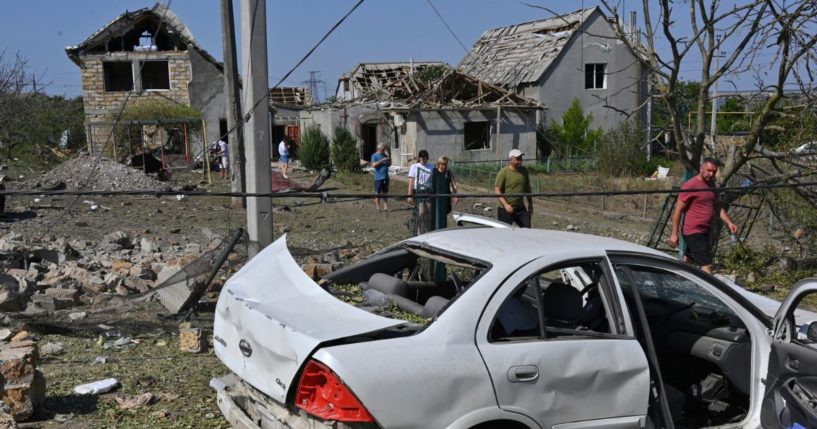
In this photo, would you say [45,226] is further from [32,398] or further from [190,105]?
[190,105]

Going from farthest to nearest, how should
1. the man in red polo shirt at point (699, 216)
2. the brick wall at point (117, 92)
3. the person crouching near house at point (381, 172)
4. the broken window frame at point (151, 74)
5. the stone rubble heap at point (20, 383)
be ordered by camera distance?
the broken window frame at point (151, 74)
the brick wall at point (117, 92)
the person crouching near house at point (381, 172)
the man in red polo shirt at point (699, 216)
the stone rubble heap at point (20, 383)

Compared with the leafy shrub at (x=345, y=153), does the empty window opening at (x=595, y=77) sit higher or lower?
higher

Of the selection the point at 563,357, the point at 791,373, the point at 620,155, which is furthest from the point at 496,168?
the point at 563,357

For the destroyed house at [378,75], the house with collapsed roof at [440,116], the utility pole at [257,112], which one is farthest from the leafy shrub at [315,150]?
the utility pole at [257,112]

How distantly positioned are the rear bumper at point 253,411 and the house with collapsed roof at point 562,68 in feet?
105

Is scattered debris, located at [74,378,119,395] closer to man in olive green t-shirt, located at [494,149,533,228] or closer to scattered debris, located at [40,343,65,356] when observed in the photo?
scattered debris, located at [40,343,65,356]

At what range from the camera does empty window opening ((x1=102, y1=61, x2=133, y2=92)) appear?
4025 cm

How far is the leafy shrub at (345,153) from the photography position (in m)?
31.9

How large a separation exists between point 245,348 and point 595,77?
118ft

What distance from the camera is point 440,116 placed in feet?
109

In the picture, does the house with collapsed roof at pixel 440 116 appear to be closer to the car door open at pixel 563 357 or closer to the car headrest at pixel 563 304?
the car headrest at pixel 563 304

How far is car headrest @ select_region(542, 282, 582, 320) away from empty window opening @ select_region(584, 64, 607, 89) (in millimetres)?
34596

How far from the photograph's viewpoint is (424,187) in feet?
47.3

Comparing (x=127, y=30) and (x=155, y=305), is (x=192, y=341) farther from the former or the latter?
(x=127, y=30)
